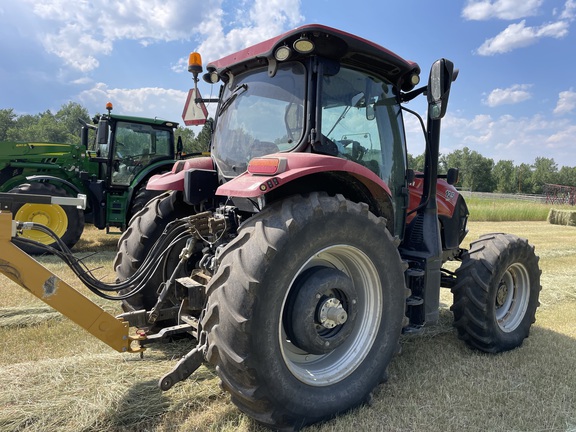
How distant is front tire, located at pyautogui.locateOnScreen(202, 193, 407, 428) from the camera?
2131 millimetres

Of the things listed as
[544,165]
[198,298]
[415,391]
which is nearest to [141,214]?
[198,298]

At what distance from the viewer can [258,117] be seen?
3078 millimetres

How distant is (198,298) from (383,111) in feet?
6.39

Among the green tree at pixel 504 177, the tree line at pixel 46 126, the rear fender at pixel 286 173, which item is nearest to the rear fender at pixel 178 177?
the rear fender at pixel 286 173

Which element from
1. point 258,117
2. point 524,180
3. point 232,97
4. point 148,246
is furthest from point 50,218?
point 524,180

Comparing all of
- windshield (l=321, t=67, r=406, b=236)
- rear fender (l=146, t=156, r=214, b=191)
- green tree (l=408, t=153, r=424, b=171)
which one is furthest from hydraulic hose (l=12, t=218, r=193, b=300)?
green tree (l=408, t=153, r=424, b=171)

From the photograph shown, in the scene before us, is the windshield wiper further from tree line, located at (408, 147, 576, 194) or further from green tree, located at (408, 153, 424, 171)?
tree line, located at (408, 147, 576, 194)

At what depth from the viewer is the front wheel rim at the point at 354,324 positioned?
2.60m

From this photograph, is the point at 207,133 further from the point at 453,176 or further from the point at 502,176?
the point at 502,176

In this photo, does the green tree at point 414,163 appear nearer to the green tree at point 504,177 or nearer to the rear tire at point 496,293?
the rear tire at point 496,293

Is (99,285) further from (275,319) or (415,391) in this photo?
(415,391)

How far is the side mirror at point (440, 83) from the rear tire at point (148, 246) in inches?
83.5

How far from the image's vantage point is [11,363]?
10.7 feet

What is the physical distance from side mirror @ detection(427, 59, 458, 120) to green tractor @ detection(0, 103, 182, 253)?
6273mm
